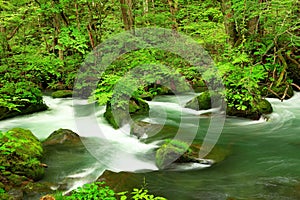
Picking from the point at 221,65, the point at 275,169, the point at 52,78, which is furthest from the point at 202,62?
the point at 52,78

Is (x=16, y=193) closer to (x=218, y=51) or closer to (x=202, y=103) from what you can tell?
(x=218, y=51)

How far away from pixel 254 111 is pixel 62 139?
21.6ft

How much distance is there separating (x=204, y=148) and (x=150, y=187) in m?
2.46

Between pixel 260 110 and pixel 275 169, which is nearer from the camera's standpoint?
pixel 275 169

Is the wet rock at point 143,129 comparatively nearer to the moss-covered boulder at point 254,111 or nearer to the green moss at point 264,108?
the moss-covered boulder at point 254,111

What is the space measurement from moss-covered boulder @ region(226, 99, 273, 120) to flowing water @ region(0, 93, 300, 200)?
0.78ft

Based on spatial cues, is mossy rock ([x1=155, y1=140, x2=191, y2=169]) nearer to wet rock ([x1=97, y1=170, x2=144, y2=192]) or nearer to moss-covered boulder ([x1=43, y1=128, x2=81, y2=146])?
wet rock ([x1=97, y1=170, x2=144, y2=192])

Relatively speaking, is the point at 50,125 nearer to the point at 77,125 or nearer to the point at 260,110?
the point at 77,125

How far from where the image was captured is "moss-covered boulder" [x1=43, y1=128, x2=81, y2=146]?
807 centimetres

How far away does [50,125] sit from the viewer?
10.3m

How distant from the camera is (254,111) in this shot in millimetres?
10117

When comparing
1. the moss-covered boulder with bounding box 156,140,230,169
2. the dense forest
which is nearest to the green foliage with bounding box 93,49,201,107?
the dense forest

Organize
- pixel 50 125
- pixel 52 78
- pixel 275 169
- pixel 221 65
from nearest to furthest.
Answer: pixel 275 169
pixel 221 65
pixel 50 125
pixel 52 78

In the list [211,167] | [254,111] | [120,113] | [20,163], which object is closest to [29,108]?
[120,113]
